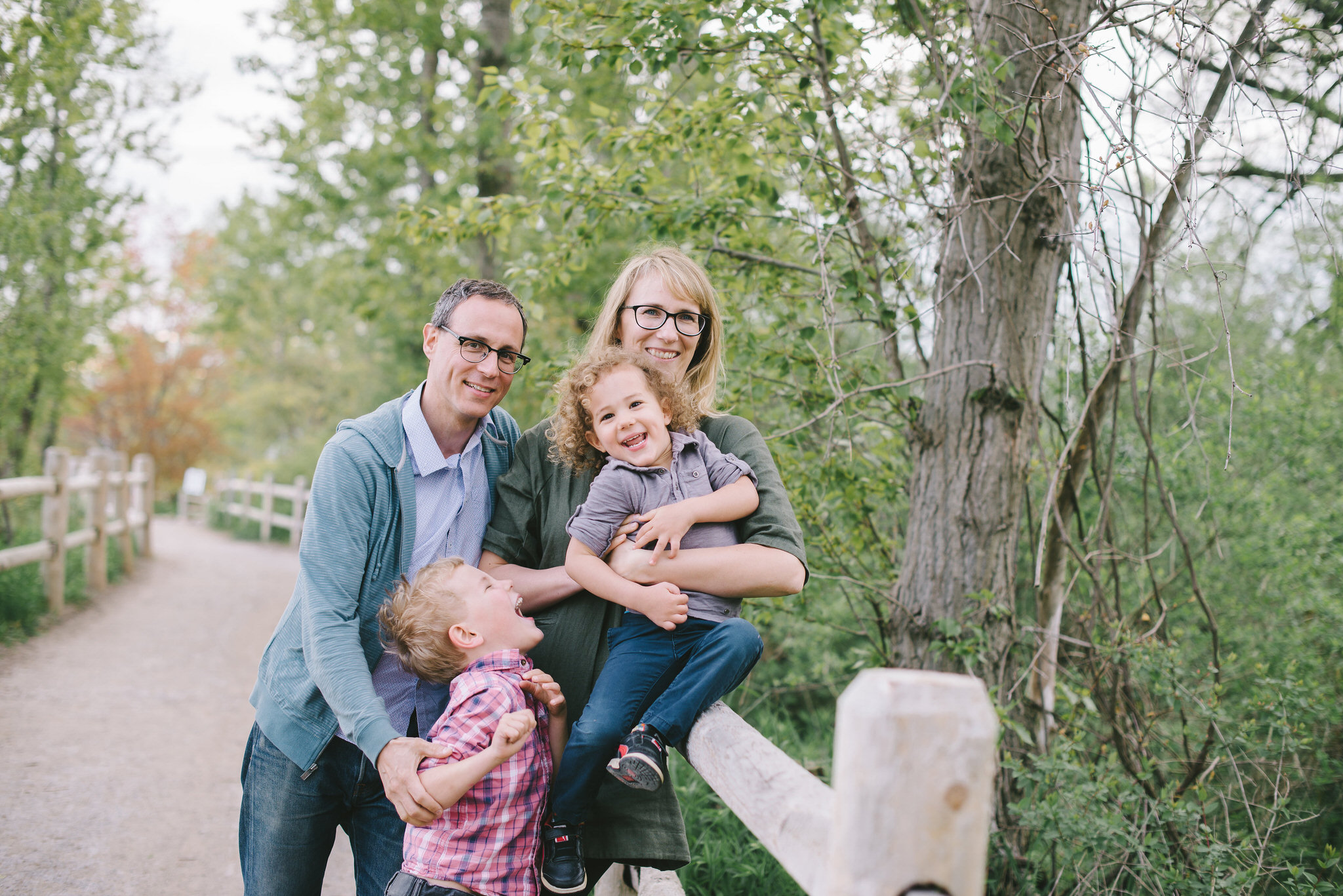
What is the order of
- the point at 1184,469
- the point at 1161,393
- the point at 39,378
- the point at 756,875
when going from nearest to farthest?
the point at 756,875
the point at 1184,469
the point at 1161,393
the point at 39,378

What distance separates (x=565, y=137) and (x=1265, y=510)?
4.05 m

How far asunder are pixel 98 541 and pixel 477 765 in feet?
29.3

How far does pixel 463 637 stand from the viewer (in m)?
1.93

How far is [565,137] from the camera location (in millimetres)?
3828

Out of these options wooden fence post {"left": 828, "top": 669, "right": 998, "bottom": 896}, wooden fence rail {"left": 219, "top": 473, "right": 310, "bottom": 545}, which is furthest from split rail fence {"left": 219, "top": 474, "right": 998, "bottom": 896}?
wooden fence rail {"left": 219, "top": 473, "right": 310, "bottom": 545}

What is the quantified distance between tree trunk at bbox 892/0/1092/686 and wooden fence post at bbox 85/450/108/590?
881 cm

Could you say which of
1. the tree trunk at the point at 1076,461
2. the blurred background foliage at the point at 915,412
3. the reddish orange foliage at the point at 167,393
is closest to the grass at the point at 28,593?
the blurred background foliage at the point at 915,412

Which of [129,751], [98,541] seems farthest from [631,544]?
[98,541]

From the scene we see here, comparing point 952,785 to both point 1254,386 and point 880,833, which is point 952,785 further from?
point 1254,386

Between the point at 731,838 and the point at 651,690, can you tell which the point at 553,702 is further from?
the point at 731,838

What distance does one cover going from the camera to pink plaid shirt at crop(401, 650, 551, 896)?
5.96ft

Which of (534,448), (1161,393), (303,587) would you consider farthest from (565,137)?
(1161,393)

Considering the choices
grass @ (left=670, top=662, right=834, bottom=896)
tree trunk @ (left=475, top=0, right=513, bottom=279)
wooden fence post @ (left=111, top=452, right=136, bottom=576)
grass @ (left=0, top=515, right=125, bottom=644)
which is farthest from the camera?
wooden fence post @ (left=111, top=452, right=136, bottom=576)

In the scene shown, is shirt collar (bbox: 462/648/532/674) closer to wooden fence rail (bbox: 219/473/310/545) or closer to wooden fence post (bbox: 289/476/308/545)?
wooden fence rail (bbox: 219/473/310/545)
